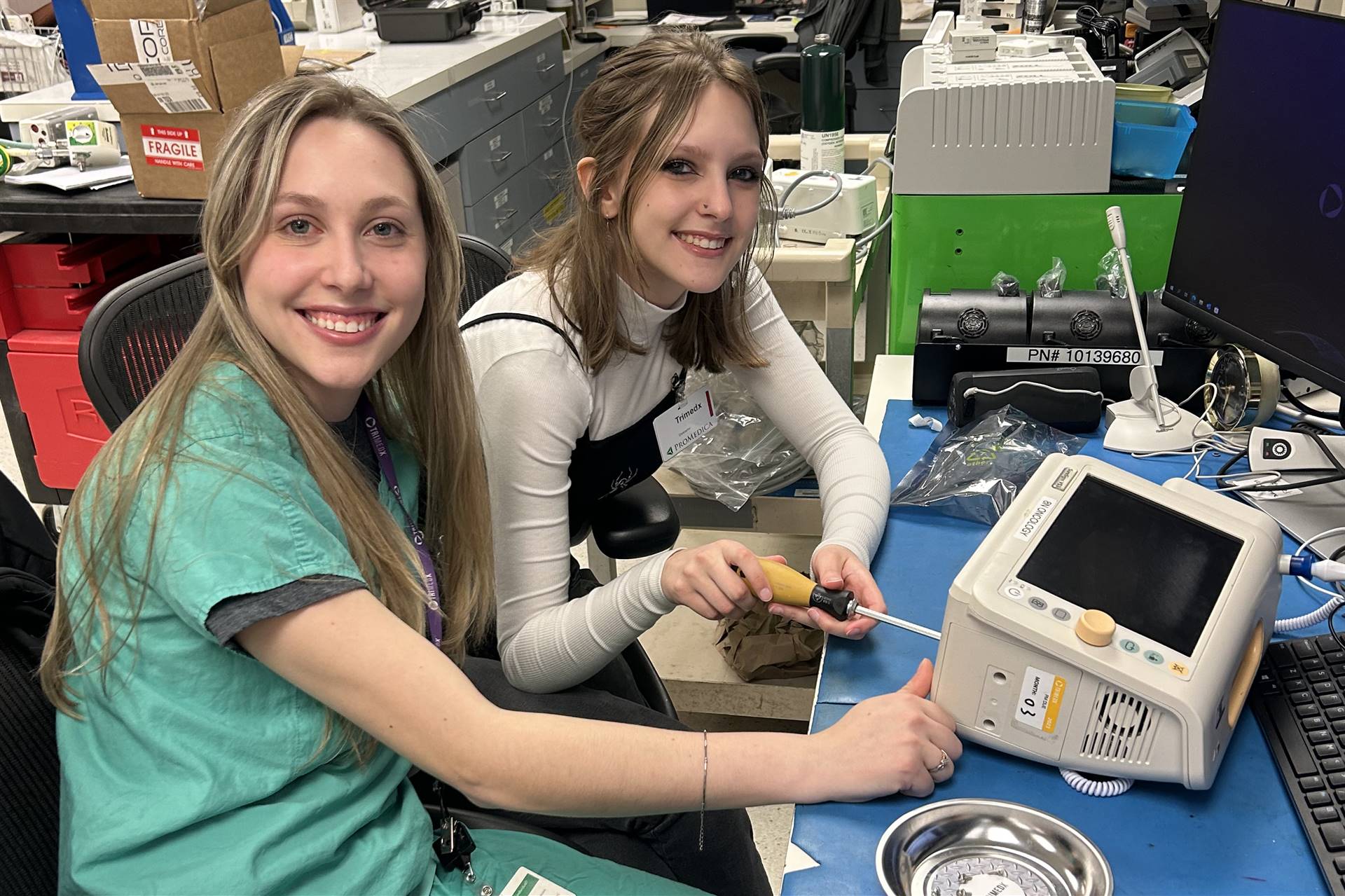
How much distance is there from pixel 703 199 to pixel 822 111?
105cm

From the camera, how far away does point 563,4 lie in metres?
4.79

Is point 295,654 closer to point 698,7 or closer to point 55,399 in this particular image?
point 55,399

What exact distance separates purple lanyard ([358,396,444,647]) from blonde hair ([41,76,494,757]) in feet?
0.08

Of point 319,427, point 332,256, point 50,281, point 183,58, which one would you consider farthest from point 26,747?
point 50,281

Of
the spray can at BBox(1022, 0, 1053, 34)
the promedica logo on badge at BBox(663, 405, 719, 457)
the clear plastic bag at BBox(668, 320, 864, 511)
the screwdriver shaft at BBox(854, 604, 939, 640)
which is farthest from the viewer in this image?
the spray can at BBox(1022, 0, 1053, 34)

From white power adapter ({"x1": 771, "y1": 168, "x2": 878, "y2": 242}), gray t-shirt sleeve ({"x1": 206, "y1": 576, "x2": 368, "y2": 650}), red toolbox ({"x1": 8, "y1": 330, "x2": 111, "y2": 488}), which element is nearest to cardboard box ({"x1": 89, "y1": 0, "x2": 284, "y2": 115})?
red toolbox ({"x1": 8, "y1": 330, "x2": 111, "y2": 488})

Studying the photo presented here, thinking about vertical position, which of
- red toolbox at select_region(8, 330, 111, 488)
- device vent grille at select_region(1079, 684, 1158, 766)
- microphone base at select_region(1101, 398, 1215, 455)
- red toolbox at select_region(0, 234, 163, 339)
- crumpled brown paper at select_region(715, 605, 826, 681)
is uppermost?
device vent grille at select_region(1079, 684, 1158, 766)

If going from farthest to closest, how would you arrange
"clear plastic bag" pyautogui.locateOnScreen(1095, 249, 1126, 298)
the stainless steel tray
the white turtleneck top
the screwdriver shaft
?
"clear plastic bag" pyautogui.locateOnScreen(1095, 249, 1126, 298) < the white turtleneck top < the screwdriver shaft < the stainless steel tray

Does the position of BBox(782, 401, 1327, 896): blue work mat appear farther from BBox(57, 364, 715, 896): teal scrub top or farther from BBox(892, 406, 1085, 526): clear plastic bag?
BBox(57, 364, 715, 896): teal scrub top

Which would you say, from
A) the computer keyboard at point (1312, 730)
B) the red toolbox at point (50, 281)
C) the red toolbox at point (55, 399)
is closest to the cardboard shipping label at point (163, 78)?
the red toolbox at point (50, 281)

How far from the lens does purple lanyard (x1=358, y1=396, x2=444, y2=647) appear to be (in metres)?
1.11

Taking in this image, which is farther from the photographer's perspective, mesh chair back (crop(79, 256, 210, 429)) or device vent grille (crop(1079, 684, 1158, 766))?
mesh chair back (crop(79, 256, 210, 429))

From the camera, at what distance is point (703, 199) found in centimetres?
127

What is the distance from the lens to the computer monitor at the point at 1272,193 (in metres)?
1.10
